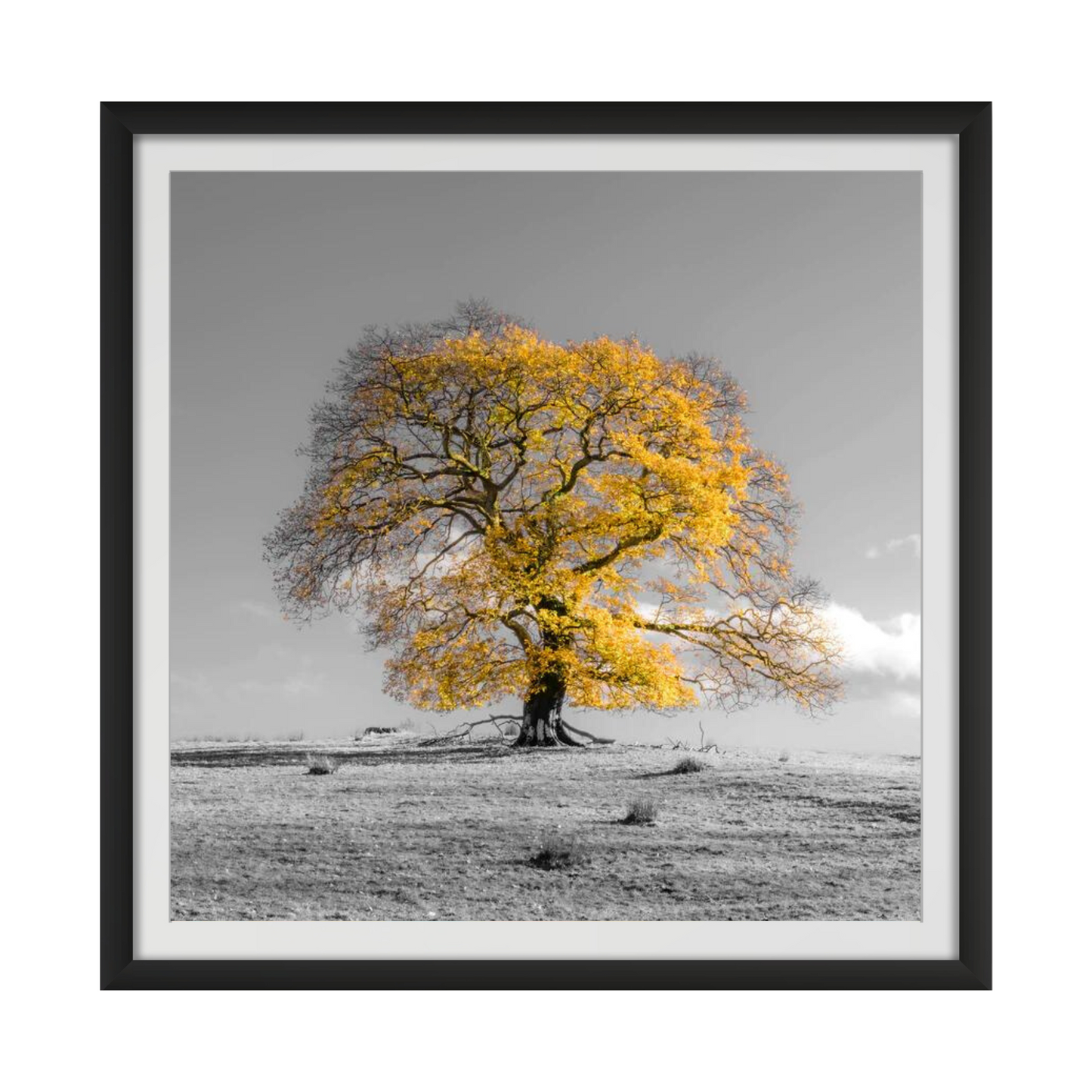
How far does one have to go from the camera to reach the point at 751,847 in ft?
16.7

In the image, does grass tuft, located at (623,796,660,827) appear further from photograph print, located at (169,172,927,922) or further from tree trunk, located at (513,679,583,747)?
tree trunk, located at (513,679,583,747)

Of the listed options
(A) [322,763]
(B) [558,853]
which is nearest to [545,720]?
(B) [558,853]

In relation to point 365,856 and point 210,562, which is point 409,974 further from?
point 210,562

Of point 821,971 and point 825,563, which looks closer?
point 821,971

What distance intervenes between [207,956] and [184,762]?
3.40 ft

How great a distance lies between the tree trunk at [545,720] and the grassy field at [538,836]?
95mm

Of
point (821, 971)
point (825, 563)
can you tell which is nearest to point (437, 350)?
point (825, 563)

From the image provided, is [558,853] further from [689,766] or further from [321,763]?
[321,763]

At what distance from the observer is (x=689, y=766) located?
5367mm

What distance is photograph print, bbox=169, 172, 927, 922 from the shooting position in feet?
16.4

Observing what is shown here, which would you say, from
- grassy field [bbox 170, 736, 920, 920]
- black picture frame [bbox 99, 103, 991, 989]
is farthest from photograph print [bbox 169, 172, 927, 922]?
black picture frame [bbox 99, 103, 991, 989]

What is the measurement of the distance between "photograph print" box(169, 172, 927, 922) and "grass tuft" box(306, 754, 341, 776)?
3 cm
